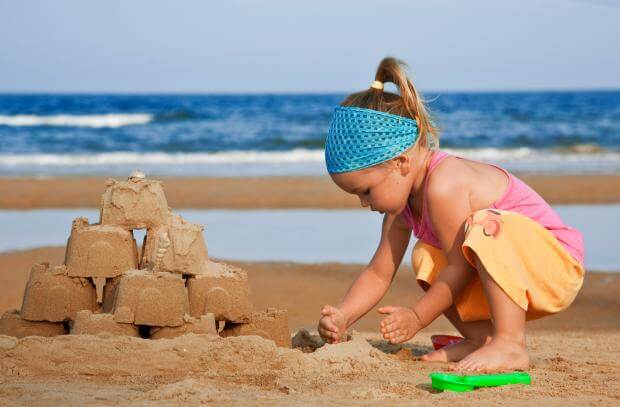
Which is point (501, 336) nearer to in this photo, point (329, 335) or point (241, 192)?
point (329, 335)

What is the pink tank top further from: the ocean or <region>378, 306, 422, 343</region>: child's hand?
the ocean

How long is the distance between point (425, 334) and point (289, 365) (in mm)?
1883

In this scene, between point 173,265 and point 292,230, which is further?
point 292,230

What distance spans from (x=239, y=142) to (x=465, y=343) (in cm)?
1946

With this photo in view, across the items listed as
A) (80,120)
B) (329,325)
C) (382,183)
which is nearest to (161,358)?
(329,325)

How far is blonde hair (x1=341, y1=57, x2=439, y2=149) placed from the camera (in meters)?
3.67

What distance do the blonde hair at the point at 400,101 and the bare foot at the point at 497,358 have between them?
0.86 metres

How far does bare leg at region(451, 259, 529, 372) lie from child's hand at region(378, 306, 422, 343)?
0.27 m

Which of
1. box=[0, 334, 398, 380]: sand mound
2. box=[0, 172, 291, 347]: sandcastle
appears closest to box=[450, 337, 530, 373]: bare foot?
box=[0, 334, 398, 380]: sand mound

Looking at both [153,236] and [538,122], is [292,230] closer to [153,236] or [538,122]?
[153,236]

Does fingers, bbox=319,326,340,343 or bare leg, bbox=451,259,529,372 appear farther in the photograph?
fingers, bbox=319,326,340,343

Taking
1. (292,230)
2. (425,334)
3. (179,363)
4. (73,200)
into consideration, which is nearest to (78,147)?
(73,200)

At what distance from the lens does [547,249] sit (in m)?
3.68

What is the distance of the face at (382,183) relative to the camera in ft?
12.0
